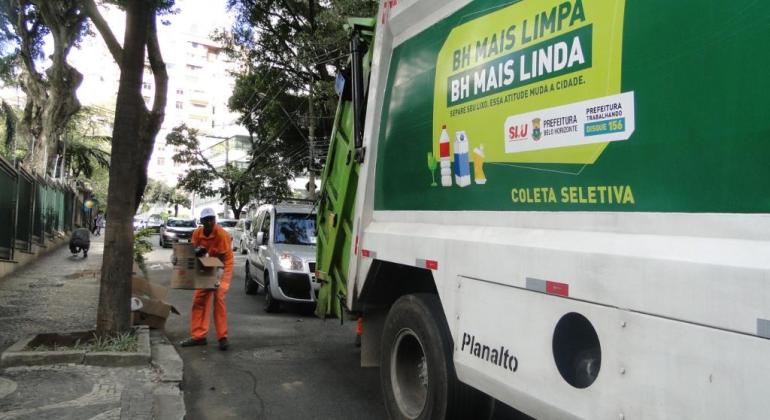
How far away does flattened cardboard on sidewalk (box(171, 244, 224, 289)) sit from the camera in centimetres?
675

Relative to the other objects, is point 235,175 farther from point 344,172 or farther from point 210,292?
point 344,172

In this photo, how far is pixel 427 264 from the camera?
11.8 ft

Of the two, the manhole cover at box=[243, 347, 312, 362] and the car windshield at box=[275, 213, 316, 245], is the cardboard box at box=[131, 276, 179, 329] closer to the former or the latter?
the manhole cover at box=[243, 347, 312, 362]

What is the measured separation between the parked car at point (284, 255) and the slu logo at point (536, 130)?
5757 millimetres

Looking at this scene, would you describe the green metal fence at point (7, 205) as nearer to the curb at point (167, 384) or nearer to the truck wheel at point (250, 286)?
the truck wheel at point (250, 286)

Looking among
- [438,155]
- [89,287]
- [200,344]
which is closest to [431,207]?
[438,155]

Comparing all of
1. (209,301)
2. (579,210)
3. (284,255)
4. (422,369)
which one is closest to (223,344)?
(209,301)

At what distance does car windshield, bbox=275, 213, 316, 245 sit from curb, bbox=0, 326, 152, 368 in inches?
180

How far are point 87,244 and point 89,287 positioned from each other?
774 centimetres

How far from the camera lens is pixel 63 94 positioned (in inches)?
771

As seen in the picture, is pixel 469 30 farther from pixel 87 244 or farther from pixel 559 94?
pixel 87 244

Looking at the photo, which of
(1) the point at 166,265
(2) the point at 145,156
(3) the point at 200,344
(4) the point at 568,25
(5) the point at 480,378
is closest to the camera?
(4) the point at 568,25

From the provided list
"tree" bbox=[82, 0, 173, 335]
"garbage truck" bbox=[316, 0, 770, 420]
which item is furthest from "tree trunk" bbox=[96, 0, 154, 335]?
"garbage truck" bbox=[316, 0, 770, 420]

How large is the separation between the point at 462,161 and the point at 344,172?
2.03m
